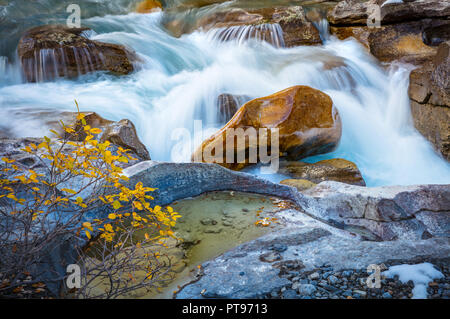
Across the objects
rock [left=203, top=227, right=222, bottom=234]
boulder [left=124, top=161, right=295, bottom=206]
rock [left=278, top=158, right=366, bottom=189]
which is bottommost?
rock [left=278, top=158, right=366, bottom=189]

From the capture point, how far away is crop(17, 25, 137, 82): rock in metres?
8.10

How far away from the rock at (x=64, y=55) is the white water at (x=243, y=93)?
310mm

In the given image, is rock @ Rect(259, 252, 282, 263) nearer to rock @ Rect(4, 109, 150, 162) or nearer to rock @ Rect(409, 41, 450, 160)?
rock @ Rect(4, 109, 150, 162)

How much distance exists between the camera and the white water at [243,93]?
22.0 ft

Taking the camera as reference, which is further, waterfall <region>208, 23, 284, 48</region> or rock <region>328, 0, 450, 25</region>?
waterfall <region>208, 23, 284, 48</region>

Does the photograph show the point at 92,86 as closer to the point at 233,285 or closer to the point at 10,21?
the point at 10,21

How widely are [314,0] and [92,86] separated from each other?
31.7 feet

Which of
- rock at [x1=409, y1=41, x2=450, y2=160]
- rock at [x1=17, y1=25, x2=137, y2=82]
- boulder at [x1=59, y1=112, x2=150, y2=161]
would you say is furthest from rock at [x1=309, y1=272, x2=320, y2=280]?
rock at [x1=17, y1=25, x2=137, y2=82]

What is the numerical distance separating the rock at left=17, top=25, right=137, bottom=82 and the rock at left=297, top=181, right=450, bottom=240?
7.13 meters

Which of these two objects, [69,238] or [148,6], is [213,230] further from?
[148,6]

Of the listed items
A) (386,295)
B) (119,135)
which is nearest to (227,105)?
(119,135)

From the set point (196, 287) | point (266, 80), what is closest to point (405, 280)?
point (196, 287)

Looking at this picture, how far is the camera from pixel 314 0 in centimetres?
1281

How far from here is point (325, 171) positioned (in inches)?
220
